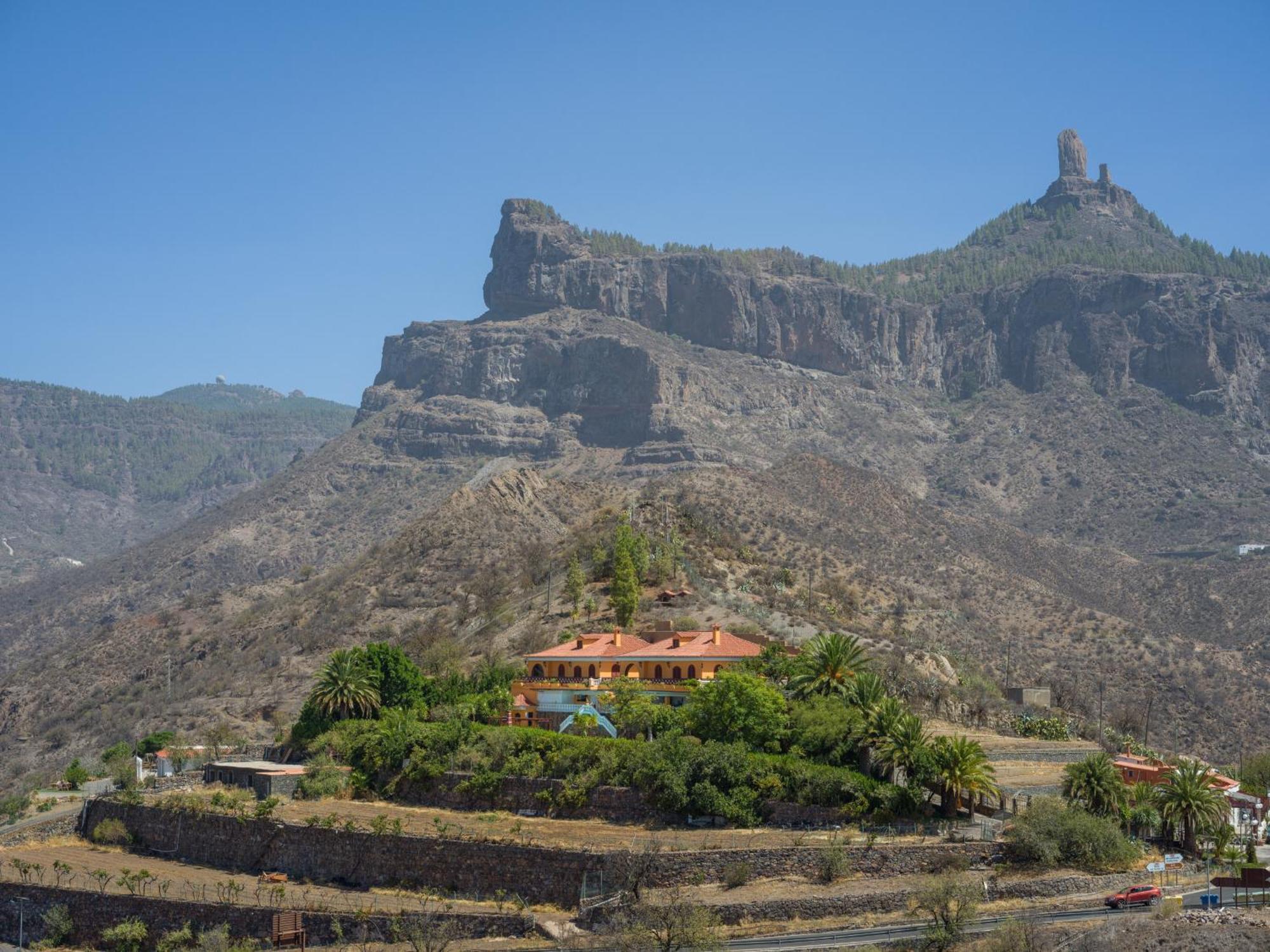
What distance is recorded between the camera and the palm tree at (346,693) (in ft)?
259

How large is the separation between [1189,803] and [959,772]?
7.68 m

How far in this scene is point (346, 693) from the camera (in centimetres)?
7900

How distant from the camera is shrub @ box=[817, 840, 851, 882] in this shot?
180 ft

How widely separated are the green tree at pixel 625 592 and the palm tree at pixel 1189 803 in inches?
1370

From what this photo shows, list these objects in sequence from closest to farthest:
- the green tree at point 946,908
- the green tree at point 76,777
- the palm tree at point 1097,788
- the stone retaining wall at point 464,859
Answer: the green tree at point 946,908 → the stone retaining wall at point 464,859 → the palm tree at point 1097,788 → the green tree at point 76,777

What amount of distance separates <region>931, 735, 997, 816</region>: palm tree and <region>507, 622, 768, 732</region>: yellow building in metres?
16.3

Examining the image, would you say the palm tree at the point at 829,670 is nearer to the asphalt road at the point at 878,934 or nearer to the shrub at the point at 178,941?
the asphalt road at the point at 878,934

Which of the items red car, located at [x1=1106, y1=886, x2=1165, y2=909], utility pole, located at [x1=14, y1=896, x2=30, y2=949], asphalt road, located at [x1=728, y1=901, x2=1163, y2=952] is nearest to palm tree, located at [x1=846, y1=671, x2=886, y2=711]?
asphalt road, located at [x1=728, y1=901, x2=1163, y2=952]

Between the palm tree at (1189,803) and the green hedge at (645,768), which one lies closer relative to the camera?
the palm tree at (1189,803)

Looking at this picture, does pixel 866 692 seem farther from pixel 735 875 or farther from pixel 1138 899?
pixel 1138 899

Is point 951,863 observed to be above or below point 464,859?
above

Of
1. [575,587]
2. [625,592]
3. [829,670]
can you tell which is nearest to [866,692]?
[829,670]

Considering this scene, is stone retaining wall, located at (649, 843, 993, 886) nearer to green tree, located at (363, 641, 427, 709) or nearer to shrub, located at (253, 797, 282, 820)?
shrub, located at (253, 797, 282, 820)

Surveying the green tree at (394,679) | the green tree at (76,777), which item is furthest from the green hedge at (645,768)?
the green tree at (76,777)
